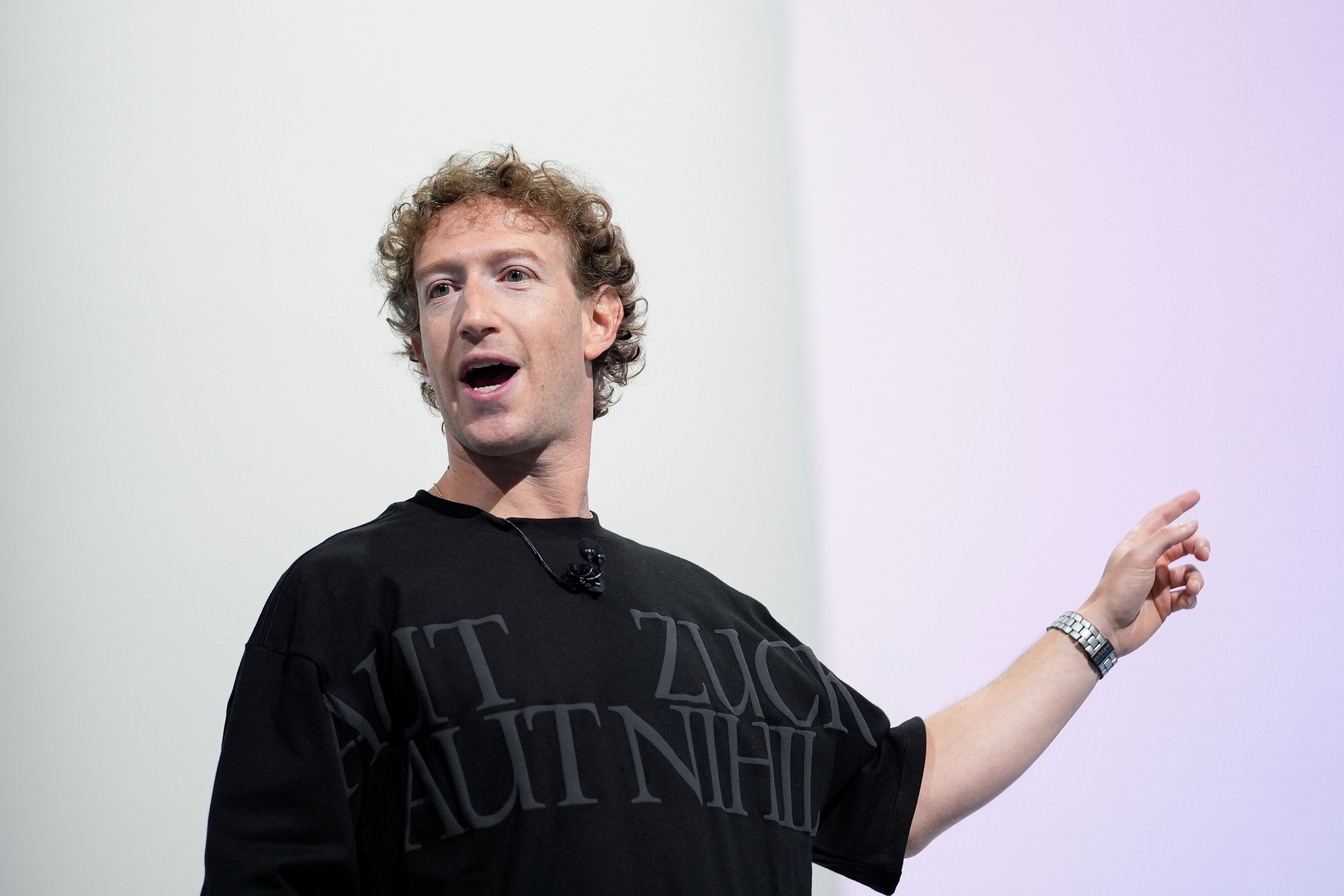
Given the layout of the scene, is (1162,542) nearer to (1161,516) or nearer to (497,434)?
(1161,516)

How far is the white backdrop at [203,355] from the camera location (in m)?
1.38

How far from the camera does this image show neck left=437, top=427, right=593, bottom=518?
1200 millimetres

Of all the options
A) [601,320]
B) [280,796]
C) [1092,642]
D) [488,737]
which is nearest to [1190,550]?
[1092,642]

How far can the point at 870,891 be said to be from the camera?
193cm

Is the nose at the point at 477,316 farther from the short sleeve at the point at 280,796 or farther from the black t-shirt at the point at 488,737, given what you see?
the short sleeve at the point at 280,796

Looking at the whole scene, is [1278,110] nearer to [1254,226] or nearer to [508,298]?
[1254,226]

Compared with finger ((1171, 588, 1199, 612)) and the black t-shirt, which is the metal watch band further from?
the black t-shirt

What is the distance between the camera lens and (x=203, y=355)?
149 centimetres

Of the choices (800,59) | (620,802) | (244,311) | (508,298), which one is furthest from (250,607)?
(800,59)

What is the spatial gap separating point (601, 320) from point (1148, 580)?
0.65 m

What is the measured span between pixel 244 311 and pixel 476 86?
0.48 m

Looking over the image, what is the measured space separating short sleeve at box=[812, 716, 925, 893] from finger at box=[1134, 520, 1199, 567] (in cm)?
31

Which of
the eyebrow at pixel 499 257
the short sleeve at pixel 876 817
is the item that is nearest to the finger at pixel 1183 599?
the short sleeve at pixel 876 817

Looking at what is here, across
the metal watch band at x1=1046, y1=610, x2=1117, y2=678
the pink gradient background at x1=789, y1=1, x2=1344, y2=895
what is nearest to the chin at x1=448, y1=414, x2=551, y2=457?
A: the metal watch band at x1=1046, y1=610, x2=1117, y2=678
